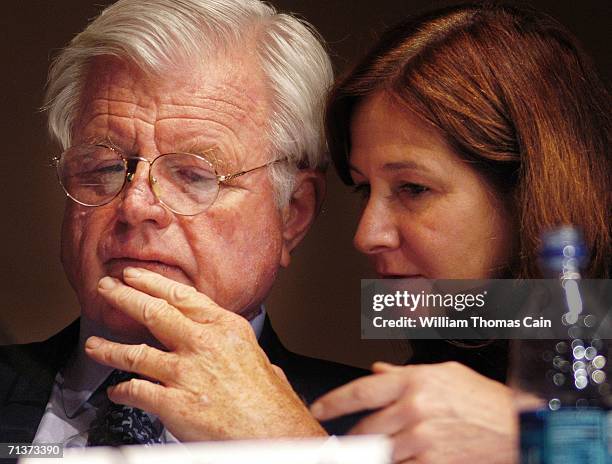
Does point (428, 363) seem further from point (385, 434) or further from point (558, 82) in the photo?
point (558, 82)

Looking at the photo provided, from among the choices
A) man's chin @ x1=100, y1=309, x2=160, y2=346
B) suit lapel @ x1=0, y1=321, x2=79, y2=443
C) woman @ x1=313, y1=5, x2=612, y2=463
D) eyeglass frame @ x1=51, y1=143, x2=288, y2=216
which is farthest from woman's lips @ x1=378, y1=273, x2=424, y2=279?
suit lapel @ x1=0, y1=321, x2=79, y2=443

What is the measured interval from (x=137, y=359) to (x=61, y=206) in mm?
254

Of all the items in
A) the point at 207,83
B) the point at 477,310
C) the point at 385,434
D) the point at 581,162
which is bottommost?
the point at 385,434

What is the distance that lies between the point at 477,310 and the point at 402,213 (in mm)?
176

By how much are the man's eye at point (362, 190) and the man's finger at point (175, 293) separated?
257 mm

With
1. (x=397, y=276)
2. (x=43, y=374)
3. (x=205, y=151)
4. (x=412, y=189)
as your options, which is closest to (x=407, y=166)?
(x=412, y=189)

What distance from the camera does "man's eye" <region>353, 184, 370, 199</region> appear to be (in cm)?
153

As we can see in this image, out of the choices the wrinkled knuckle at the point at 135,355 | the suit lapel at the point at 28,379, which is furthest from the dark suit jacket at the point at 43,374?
the wrinkled knuckle at the point at 135,355

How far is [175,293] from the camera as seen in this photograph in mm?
1507

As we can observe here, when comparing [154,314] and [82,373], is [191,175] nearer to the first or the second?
[154,314]

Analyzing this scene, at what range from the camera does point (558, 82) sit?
1556mm

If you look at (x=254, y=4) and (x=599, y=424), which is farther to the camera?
(x=254, y=4)

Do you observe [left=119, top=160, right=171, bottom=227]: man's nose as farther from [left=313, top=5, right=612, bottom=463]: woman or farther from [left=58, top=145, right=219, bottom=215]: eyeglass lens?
[left=313, top=5, right=612, bottom=463]: woman

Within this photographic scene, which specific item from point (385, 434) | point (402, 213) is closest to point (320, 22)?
point (402, 213)
